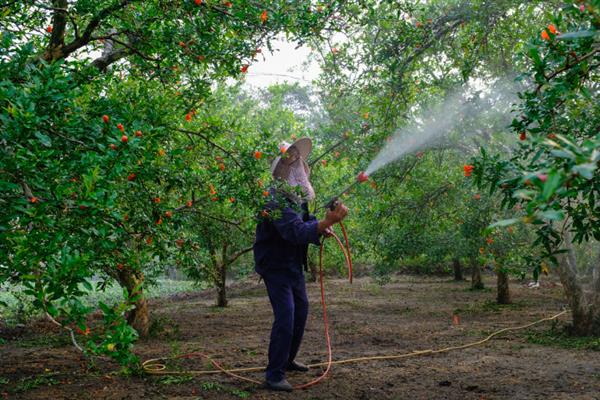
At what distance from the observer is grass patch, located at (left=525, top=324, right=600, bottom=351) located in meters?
6.19

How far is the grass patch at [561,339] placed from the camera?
6193 millimetres

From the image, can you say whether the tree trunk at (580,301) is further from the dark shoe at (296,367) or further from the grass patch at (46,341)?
the grass patch at (46,341)

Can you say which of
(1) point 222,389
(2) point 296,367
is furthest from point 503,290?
(1) point 222,389

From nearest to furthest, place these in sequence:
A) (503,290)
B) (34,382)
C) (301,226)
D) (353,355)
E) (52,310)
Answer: (52,310) < (301,226) < (34,382) < (353,355) < (503,290)

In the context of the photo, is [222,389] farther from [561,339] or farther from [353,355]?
[561,339]

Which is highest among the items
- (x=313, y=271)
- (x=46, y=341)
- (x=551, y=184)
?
(x=551, y=184)

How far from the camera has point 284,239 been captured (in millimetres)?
4422

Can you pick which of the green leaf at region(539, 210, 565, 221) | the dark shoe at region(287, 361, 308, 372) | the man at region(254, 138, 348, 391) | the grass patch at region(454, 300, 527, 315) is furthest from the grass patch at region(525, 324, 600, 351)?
the green leaf at region(539, 210, 565, 221)

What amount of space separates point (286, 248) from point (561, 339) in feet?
13.9

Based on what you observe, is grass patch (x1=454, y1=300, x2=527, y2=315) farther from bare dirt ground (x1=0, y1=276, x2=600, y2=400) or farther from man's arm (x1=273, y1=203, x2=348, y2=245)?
man's arm (x1=273, y1=203, x2=348, y2=245)

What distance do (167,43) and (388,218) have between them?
5422 mm

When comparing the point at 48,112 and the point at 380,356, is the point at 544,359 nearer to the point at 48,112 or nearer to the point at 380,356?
the point at 380,356

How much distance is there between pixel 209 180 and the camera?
176 inches

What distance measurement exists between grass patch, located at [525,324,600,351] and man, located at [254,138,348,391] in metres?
3.51
